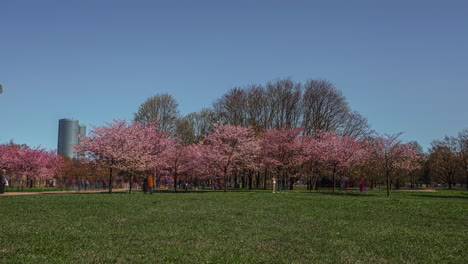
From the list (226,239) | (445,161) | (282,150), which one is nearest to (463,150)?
(445,161)

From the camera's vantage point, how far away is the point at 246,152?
56281mm

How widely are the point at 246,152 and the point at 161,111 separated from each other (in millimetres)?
21819

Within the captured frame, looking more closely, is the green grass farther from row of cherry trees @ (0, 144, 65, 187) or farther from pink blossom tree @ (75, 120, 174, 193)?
row of cherry trees @ (0, 144, 65, 187)

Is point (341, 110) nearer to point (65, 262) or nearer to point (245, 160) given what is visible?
point (245, 160)

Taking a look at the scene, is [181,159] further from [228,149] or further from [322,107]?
[322,107]

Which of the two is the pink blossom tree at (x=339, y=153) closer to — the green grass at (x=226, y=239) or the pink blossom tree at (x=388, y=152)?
the pink blossom tree at (x=388, y=152)

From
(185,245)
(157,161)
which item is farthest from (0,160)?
(185,245)

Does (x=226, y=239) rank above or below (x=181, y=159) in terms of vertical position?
below

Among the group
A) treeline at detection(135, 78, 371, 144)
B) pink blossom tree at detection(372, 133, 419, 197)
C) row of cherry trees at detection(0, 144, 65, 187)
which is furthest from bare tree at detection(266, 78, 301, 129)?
row of cherry trees at detection(0, 144, 65, 187)

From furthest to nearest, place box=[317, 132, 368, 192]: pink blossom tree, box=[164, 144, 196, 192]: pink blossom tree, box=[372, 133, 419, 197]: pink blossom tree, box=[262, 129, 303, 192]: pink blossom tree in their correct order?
box=[164, 144, 196, 192]: pink blossom tree
box=[262, 129, 303, 192]: pink blossom tree
box=[317, 132, 368, 192]: pink blossom tree
box=[372, 133, 419, 197]: pink blossom tree

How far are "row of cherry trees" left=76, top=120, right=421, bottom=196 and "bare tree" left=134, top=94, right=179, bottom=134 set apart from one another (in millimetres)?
6449

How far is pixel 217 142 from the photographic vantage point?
182ft

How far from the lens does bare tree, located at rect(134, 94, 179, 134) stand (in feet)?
229

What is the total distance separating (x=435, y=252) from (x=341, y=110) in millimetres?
57325
